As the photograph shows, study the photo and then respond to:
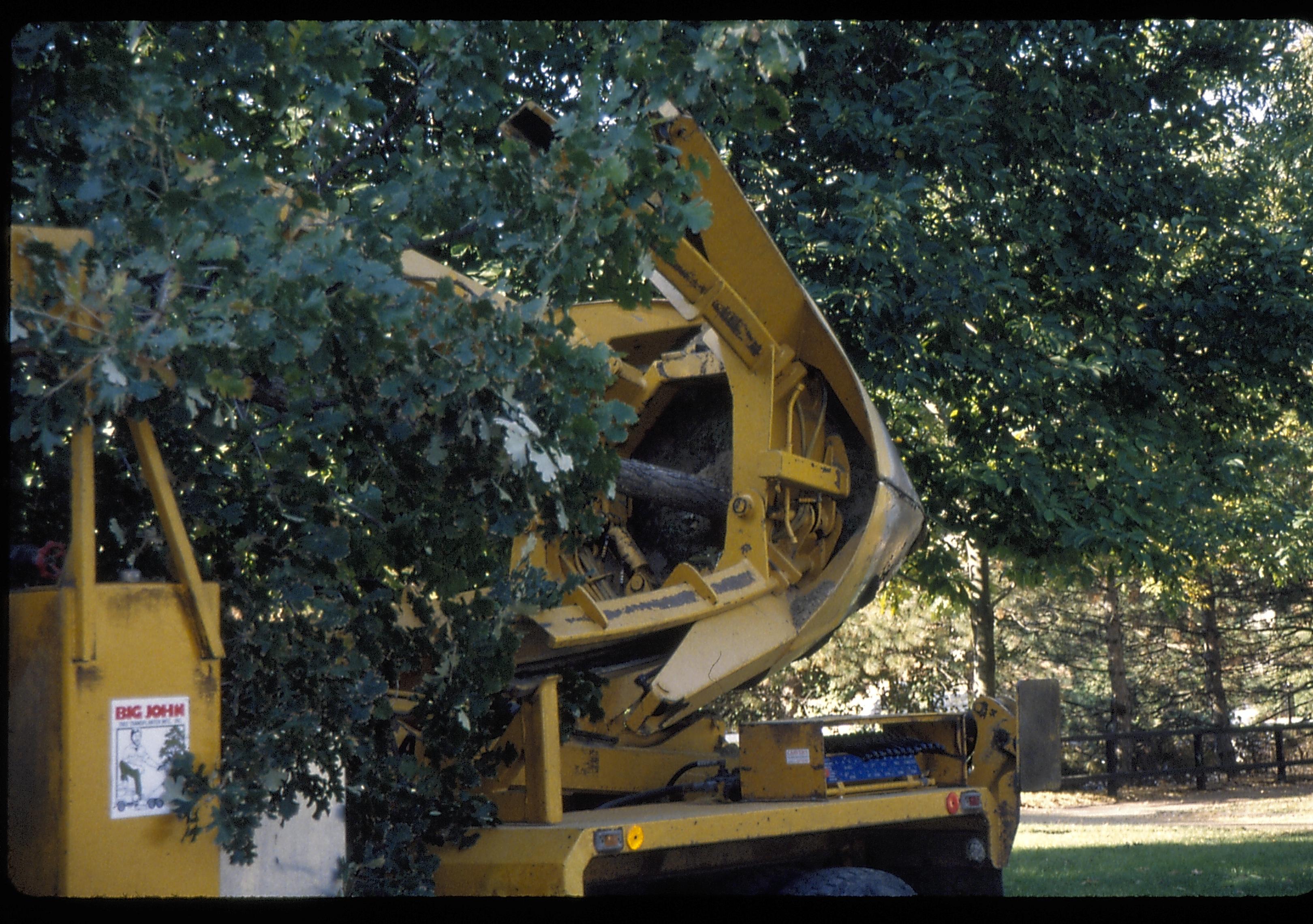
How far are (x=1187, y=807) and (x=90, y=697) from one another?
15175 mm

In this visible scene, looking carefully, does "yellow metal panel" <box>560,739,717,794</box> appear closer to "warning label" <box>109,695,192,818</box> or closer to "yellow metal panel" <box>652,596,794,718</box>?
"yellow metal panel" <box>652,596,794,718</box>

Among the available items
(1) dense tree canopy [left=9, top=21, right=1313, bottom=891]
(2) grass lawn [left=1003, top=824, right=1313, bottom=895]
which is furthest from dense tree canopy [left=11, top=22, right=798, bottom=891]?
(2) grass lawn [left=1003, top=824, right=1313, bottom=895]

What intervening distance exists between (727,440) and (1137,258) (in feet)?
16.5

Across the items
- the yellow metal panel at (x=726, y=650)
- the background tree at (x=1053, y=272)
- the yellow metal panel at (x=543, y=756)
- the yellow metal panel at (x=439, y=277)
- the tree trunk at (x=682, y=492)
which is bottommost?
the yellow metal panel at (x=543, y=756)

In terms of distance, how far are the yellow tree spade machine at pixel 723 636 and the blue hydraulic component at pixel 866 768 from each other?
1cm

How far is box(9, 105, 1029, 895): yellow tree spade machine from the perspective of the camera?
446cm

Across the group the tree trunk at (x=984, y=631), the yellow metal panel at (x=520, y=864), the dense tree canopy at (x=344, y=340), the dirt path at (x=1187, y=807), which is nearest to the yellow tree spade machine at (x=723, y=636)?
the yellow metal panel at (x=520, y=864)

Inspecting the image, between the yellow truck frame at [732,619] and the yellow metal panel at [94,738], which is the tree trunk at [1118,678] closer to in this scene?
the yellow truck frame at [732,619]

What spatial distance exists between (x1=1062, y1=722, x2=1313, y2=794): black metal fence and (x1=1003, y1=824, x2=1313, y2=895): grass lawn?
9.88ft

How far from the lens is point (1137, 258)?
9.73 meters

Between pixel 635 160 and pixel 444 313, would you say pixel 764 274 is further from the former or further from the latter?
pixel 444 313

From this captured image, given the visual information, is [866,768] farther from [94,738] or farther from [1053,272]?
[1053,272]

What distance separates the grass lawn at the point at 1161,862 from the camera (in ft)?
30.8

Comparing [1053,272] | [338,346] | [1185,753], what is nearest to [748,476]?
[338,346]
